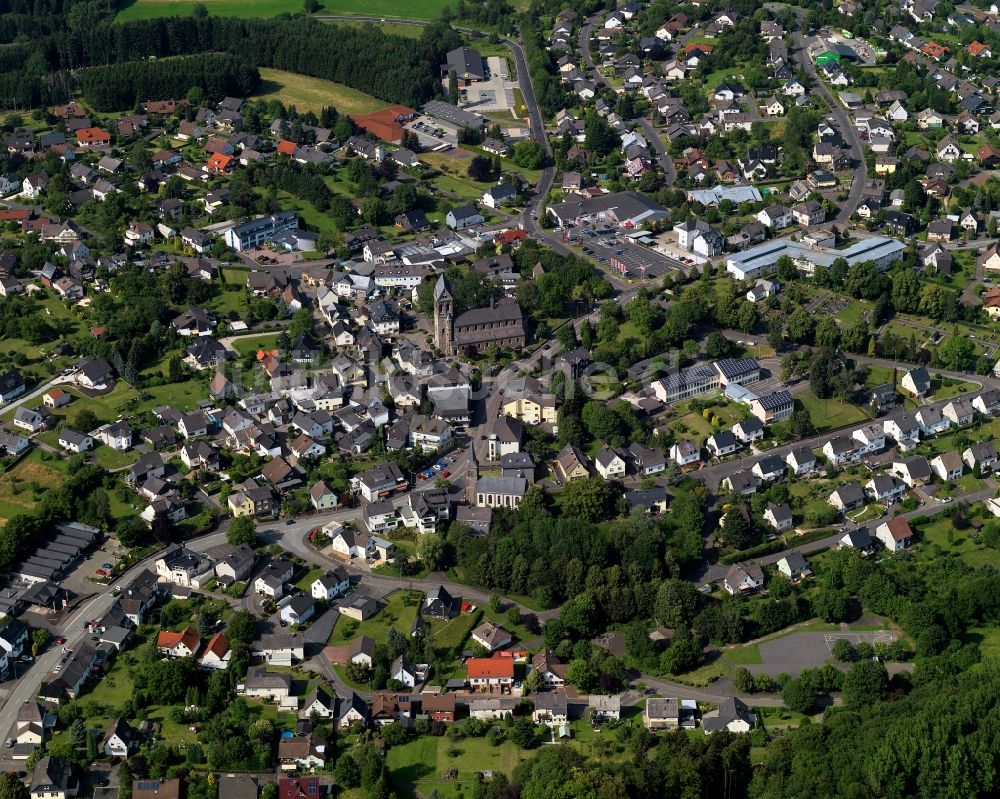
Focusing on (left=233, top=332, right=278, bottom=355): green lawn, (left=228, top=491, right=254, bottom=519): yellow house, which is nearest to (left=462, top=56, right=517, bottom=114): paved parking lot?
(left=233, top=332, right=278, bottom=355): green lawn

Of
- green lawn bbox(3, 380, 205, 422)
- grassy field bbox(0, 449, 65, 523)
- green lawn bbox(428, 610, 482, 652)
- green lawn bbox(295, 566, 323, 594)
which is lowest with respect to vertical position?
grassy field bbox(0, 449, 65, 523)

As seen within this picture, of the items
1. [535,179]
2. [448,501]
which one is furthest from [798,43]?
[448,501]

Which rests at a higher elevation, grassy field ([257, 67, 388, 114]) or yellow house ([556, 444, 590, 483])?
yellow house ([556, 444, 590, 483])

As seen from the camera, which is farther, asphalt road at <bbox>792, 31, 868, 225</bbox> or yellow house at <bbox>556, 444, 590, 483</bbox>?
asphalt road at <bbox>792, 31, 868, 225</bbox>

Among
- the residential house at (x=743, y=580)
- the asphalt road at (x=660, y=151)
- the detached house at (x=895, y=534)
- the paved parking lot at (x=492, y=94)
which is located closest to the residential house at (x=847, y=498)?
the detached house at (x=895, y=534)

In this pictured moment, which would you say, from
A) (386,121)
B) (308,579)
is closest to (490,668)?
(308,579)

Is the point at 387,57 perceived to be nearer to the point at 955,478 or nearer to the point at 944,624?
the point at 955,478

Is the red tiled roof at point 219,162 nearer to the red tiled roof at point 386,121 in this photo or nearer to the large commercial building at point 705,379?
the red tiled roof at point 386,121

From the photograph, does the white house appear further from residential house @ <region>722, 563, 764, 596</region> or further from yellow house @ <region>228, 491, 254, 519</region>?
residential house @ <region>722, 563, 764, 596</region>
